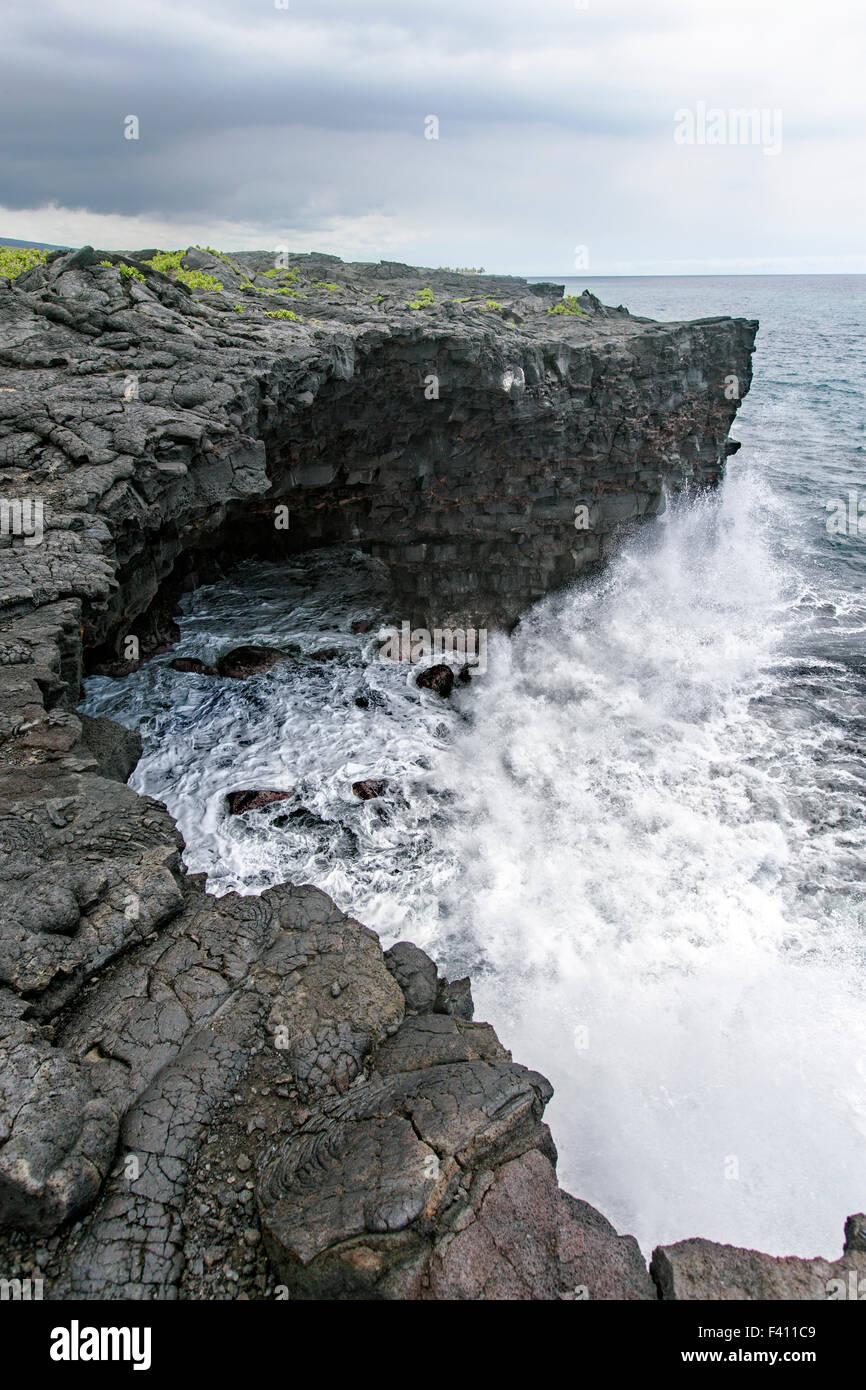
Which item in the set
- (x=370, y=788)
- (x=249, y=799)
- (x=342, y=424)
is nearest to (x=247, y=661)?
(x=249, y=799)

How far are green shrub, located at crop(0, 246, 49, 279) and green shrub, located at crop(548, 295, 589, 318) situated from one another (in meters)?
16.1

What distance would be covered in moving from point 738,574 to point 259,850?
21.3m

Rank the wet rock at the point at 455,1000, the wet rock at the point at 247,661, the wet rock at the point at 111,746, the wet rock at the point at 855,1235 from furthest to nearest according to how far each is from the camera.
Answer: the wet rock at the point at 247,661 → the wet rock at the point at 111,746 → the wet rock at the point at 455,1000 → the wet rock at the point at 855,1235

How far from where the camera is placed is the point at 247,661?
2367 centimetres

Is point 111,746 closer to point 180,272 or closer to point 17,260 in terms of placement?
point 17,260

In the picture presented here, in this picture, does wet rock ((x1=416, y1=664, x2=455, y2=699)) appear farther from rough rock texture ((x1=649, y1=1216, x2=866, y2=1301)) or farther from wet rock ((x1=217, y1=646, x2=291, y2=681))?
rough rock texture ((x1=649, y1=1216, x2=866, y2=1301))

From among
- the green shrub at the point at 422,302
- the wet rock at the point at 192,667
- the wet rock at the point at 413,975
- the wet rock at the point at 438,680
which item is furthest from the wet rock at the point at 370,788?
the green shrub at the point at 422,302

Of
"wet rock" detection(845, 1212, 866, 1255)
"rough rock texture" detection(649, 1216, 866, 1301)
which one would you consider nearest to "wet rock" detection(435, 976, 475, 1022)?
"rough rock texture" detection(649, 1216, 866, 1301)

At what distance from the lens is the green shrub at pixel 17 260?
18250 mm

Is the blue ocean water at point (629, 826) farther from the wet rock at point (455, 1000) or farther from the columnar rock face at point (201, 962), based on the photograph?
the columnar rock face at point (201, 962)

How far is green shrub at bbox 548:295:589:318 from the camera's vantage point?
26.8 meters

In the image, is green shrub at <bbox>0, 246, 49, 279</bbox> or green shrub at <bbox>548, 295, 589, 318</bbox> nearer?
green shrub at <bbox>0, 246, 49, 279</bbox>

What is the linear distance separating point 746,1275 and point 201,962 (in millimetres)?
6056

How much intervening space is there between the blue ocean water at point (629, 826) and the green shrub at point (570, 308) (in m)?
7.82
